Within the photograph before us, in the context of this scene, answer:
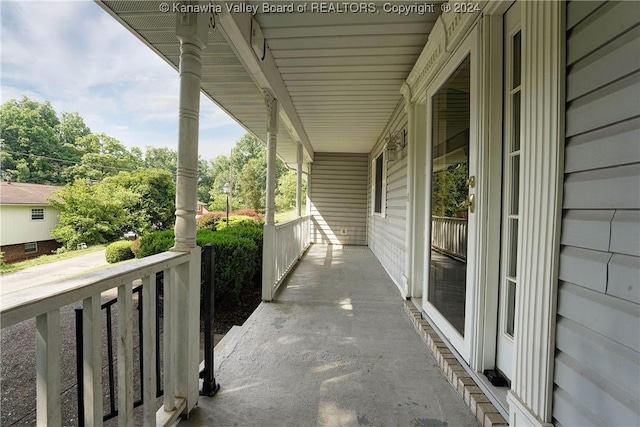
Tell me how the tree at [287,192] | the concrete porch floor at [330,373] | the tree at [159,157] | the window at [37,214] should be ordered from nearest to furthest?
the concrete porch floor at [330,373] < the window at [37,214] < the tree at [287,192] < the tree at [159,157]

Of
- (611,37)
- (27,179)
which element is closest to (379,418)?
(611,37)

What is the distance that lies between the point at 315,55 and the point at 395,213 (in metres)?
2.50

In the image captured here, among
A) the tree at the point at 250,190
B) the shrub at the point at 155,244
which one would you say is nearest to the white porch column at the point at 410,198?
the shrub at the point at 155,244

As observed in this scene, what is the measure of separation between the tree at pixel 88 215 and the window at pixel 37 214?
46 cm

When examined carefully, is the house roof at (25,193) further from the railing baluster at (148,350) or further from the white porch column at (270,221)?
the railing baluster at (148,350)

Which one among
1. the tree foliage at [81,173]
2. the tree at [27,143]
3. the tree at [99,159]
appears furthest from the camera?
the tree at [99,159]

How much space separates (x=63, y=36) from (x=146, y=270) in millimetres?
12872

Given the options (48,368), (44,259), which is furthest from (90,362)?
(44,259)

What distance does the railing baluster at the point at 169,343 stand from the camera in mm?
1402

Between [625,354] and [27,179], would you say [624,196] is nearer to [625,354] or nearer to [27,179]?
[625,354]

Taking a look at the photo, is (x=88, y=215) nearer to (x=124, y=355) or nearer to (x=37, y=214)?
(x=37, y=214)

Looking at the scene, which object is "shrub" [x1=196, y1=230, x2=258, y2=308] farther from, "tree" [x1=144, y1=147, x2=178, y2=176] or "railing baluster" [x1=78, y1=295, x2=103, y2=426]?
"tree" [x1=144, y1=147, x2=178, y2=176]

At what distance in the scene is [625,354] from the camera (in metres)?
0.81

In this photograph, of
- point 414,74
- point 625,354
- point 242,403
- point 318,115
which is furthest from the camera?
point 318,115
